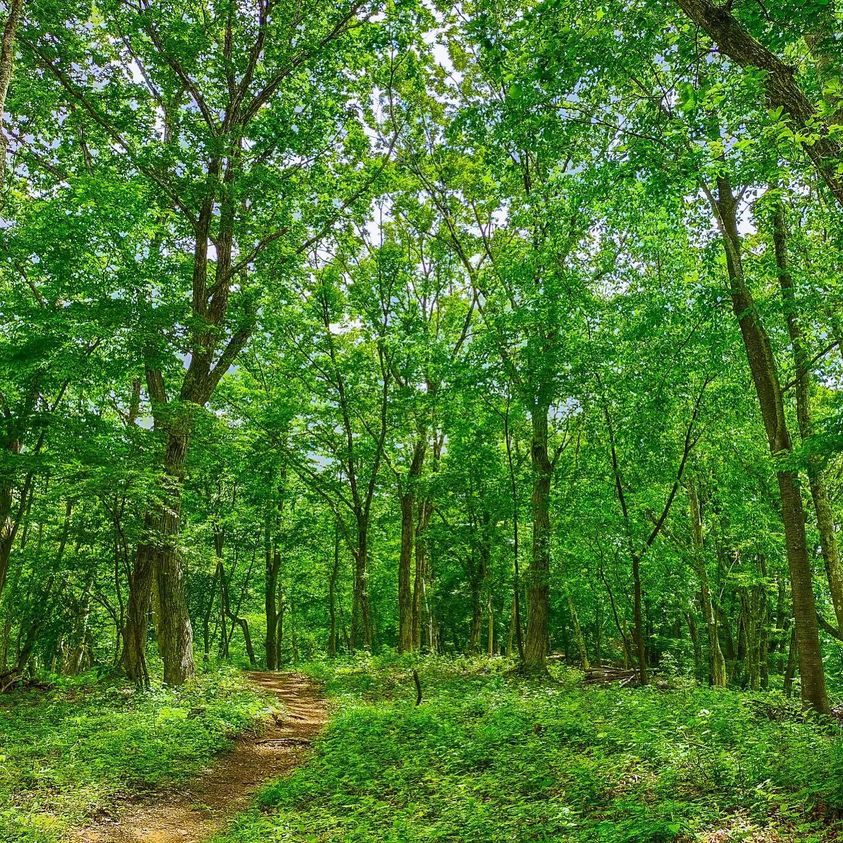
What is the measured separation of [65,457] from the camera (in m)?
9.45

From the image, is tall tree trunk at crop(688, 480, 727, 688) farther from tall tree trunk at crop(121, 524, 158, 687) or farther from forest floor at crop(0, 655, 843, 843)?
tall tree trunk at crop(121, 524, 158, 687)

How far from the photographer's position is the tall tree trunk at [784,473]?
8.96 m

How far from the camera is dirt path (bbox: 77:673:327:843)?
6.16 metres

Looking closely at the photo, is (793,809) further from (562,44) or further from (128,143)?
(128,143)

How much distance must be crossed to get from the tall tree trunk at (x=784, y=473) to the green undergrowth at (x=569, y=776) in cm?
77

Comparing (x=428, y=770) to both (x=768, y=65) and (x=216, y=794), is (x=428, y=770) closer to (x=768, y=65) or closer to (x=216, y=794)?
(x=216, y=794)

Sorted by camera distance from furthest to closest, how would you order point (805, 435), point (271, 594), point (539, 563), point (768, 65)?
point (271, 594) < point (539, 563) < point (805, 435) < point (768, 65)

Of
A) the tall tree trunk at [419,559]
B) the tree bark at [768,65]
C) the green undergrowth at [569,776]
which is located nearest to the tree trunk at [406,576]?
the tall tree trunk at [419,559]

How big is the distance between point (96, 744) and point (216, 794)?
6.92 ft

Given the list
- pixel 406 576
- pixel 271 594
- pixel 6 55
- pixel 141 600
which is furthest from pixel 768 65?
pixel 271 594

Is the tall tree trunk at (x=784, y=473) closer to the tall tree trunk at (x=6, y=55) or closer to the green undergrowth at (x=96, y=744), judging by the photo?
the green undergrowth at (x=96, y=744)

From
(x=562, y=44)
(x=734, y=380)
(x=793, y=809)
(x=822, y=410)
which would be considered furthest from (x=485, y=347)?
(x=793, y=809)

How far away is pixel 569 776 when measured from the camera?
6414mm

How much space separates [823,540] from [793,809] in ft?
24.3
